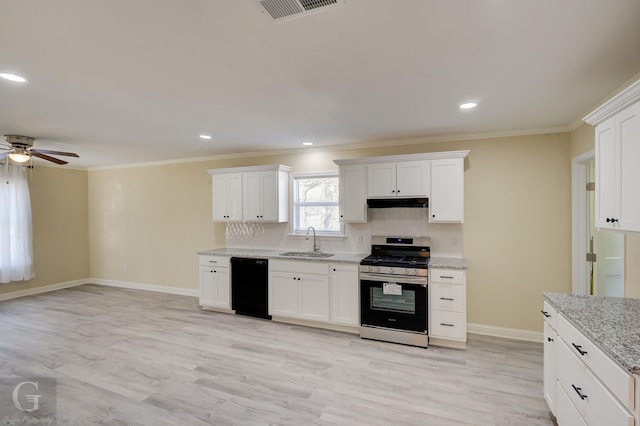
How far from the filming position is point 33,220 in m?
5.87

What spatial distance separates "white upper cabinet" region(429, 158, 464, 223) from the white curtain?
23.9ft

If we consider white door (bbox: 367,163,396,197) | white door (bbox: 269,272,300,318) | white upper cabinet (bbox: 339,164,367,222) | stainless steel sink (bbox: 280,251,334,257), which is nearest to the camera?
white door (bbox: 367,163,396,197)

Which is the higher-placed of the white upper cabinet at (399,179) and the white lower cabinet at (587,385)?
the white upper cabinet at (399,179)

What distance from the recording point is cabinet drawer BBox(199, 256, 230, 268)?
4711 millimetres

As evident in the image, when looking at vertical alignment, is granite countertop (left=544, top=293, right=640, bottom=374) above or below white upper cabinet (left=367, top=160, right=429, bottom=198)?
below

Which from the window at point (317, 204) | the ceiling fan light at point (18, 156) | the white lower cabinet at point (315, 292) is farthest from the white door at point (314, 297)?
the ceiling fan light at point (18, 156)

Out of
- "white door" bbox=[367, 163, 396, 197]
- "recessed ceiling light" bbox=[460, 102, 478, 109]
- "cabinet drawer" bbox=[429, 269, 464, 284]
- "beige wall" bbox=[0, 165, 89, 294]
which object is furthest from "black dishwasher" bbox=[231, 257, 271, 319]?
"beige wall" bbox=[0, 165, 89, 294]

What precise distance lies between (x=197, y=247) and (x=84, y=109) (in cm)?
321

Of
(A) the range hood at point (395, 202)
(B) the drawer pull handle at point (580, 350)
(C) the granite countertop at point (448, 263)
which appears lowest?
(B) the drawer pull handle at point (580, 350)

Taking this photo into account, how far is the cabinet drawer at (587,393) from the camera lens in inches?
53.4

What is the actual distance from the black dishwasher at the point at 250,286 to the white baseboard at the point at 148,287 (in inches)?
58.6

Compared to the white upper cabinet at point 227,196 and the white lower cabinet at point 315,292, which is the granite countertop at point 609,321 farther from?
the white upper cabinet at point 227,196

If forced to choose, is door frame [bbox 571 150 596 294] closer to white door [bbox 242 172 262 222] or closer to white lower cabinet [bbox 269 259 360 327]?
white lower cabinet [bbox 269 259 360 327]

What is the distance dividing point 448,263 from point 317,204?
7.03ft
